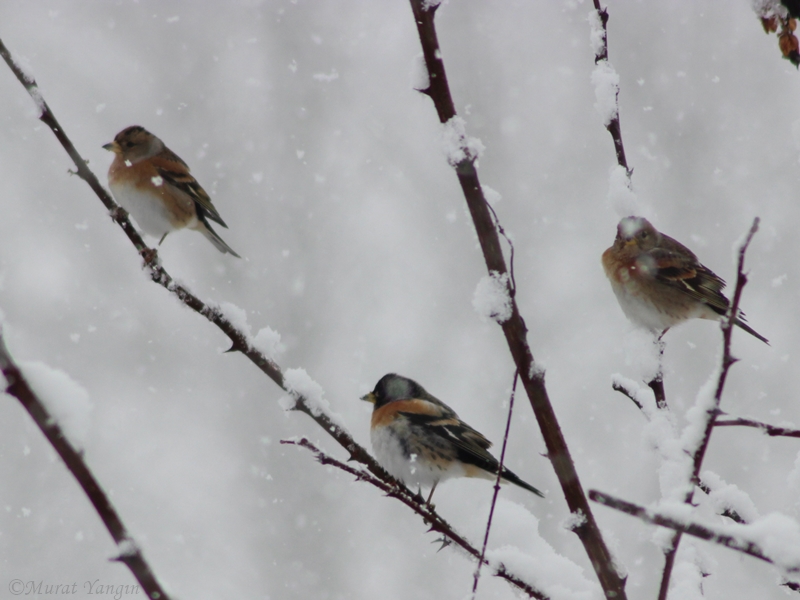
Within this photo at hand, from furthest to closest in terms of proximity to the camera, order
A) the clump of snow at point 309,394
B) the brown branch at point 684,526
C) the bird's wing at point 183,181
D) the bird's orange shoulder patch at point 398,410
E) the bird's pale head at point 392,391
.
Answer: the bird's wing at point 183,181, the bird's pale head at point 392,391, the bird's orange shoulder patch at point 398,410, the clump of snow at point 309,394, the brown branch at point 684,526

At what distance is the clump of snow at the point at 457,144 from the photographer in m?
1.06

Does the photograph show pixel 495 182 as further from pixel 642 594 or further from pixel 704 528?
pixel 704 528

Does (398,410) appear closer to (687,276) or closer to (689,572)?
(687,276)

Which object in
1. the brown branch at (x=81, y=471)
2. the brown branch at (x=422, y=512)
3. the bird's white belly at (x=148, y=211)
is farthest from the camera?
the bird's white belly at (x=148, y=211)

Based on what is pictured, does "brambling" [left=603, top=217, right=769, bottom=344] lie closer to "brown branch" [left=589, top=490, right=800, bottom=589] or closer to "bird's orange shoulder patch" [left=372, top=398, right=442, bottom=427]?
"bird's orange shoulder patch" [left=372, top=398, right=442, bottom=427]

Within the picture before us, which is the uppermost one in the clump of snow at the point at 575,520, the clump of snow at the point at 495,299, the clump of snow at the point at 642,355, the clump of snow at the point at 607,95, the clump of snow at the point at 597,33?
the clump of snow at the point at 597,33

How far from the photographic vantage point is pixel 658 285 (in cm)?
410

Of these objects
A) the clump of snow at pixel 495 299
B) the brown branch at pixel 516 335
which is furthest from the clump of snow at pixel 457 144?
the clump of snow at pixel 495 299

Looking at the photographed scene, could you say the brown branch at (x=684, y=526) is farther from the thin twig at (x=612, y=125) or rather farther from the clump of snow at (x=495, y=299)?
the thin twig at (x=612, y=125)

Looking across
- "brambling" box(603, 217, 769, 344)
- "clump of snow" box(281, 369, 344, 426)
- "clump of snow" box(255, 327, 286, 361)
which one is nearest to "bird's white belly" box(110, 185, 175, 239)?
"brambling" box(603, 217, 769, 344)

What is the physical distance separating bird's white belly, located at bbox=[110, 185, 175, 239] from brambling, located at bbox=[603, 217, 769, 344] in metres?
2.52

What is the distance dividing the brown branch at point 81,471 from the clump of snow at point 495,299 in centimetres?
59

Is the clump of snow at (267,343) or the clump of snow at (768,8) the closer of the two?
the clump of snow at (768,8)

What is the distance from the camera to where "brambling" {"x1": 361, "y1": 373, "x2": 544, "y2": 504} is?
362cm
